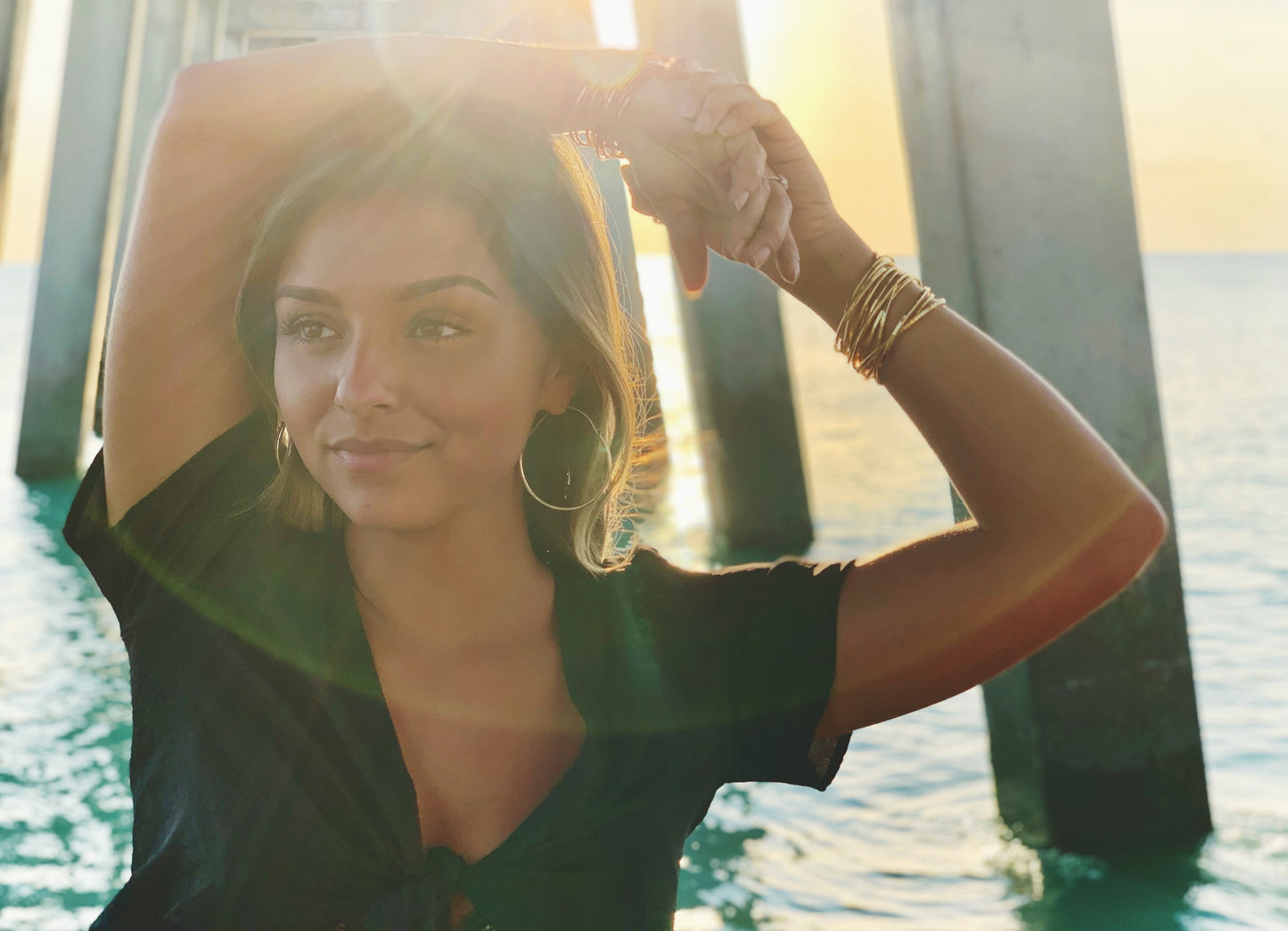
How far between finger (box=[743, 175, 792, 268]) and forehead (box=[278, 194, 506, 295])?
0.33 metres

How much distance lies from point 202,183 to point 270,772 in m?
0.68

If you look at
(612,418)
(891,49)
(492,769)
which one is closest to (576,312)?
(612,418)

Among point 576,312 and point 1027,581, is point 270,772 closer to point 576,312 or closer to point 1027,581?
point 576,312

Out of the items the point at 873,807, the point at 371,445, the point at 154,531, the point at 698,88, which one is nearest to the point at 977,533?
the point at 698,88

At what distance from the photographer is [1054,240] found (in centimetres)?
296

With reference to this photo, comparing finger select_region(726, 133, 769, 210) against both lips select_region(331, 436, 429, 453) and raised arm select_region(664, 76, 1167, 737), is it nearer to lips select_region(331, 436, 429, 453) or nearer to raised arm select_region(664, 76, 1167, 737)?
raised arm select_region(664, 76, 1167, 737)

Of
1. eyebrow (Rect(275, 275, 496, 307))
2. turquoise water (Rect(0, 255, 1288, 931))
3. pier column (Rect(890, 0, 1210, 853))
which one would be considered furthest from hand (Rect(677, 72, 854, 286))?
turquoise water (Rect(0, 255, 1288, 931))

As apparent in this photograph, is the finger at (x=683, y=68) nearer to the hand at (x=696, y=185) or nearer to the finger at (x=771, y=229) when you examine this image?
the hand at (x=696, y=185)

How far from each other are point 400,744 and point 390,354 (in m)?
0.47

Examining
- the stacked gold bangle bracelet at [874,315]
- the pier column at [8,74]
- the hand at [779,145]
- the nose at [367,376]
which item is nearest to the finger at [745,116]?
the hand at [779,145]

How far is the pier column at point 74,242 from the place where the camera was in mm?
10156

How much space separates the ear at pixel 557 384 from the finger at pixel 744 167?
363 mm

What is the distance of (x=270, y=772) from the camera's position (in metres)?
1.31

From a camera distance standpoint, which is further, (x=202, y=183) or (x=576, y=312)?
(x=576, y=312)
